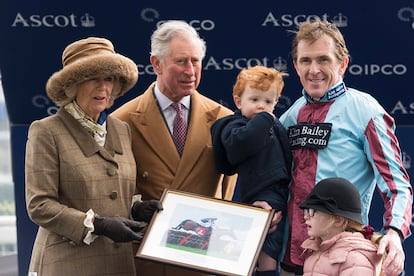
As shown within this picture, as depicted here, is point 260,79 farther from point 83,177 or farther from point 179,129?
point 83,177

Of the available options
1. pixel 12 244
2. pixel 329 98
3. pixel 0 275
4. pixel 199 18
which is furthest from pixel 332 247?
pixel 12 244

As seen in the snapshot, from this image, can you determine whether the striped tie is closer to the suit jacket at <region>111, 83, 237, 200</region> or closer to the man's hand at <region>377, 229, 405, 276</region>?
the suit jacket at <region>111, 83, 237, 200</region>

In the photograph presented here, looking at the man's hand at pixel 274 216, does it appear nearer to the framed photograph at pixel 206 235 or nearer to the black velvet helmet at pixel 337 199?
the framed photograph at pixel 206 235

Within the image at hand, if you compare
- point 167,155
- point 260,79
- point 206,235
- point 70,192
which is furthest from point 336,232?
point 70,192

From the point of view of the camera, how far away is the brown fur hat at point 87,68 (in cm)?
443

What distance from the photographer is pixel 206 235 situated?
4.38 metres

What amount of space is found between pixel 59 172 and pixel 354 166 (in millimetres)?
1239

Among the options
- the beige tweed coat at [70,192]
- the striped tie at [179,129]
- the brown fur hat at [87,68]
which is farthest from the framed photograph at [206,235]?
the brown fur hat at [87,68]

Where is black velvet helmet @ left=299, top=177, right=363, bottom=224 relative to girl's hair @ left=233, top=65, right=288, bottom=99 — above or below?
below

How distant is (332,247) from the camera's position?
161 inches

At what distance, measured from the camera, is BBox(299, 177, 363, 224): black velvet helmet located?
4.10 metres

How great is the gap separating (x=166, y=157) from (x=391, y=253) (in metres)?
1.21

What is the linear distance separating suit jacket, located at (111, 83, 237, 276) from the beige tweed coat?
0.86ft

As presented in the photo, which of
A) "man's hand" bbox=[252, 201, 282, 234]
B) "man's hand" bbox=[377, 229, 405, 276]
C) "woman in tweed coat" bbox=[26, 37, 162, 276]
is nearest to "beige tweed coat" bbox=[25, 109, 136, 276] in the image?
"woman in tweed coat" bbox=[26, 37, 162, 276]
